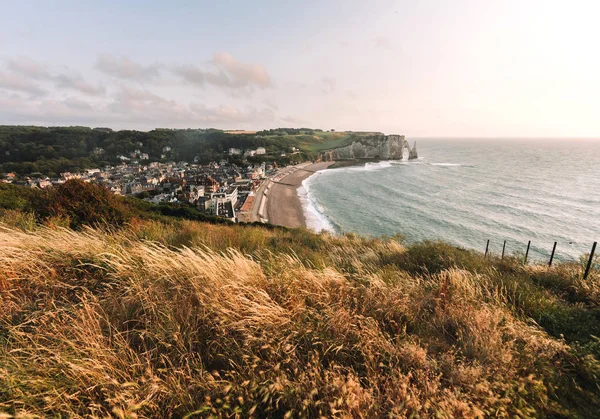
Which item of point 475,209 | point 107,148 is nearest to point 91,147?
point 107,148

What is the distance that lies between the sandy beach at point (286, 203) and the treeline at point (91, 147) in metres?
56.9

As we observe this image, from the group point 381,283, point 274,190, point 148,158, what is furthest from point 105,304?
point 148,158

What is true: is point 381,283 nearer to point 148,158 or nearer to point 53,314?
point 53,314

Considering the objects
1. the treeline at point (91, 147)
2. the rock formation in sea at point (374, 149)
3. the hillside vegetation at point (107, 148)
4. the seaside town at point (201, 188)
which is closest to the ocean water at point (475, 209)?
the seaside town at point (201, 188)

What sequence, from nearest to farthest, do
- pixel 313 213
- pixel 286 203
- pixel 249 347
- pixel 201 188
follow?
pixel 249 347
pixel 313 213
pixel 286 203
pixel 201 188

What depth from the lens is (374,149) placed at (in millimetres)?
123938

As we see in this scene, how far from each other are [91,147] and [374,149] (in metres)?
129

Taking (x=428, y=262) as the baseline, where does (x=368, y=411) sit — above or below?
above

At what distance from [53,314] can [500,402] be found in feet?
13.8

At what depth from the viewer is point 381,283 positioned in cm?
421

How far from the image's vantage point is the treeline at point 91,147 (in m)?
85.0

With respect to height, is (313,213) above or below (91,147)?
below

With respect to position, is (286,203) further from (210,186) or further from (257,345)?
(257,345)

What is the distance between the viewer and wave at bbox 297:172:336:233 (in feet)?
116
